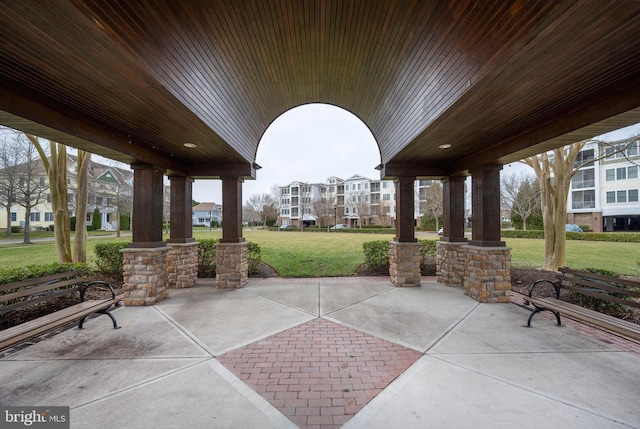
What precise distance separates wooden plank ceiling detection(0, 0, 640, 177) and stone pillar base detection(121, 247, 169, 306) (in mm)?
2084

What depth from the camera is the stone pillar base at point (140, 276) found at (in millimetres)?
5328

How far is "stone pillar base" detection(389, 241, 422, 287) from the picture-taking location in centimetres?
671

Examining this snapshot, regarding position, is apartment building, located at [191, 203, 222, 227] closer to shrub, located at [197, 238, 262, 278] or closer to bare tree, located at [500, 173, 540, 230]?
shrub, located at [197, 238, 262, 278]

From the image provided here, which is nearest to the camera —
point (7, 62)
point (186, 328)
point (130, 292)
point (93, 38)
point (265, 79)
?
point (93, 38)

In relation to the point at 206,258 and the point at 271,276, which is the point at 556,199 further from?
the point at 206,258

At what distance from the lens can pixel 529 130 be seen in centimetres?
441

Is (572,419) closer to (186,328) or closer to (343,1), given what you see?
(186,328)

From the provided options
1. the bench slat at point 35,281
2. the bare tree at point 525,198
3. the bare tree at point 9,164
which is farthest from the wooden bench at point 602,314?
the bare tree at point 525,198

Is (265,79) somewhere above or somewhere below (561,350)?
above

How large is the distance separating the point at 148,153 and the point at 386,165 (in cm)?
582

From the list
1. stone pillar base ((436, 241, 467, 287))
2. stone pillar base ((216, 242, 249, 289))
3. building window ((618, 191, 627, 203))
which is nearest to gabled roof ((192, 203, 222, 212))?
stone pillar base ((216, 242, 249, 289))

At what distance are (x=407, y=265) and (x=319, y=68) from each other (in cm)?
533

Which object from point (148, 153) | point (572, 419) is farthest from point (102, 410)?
point (148, 153)

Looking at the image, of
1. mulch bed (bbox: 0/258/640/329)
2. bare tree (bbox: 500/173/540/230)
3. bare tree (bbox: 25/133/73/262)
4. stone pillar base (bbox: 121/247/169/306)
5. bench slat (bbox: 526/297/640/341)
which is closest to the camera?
bench slat (bbox: 526/297/640/341)
